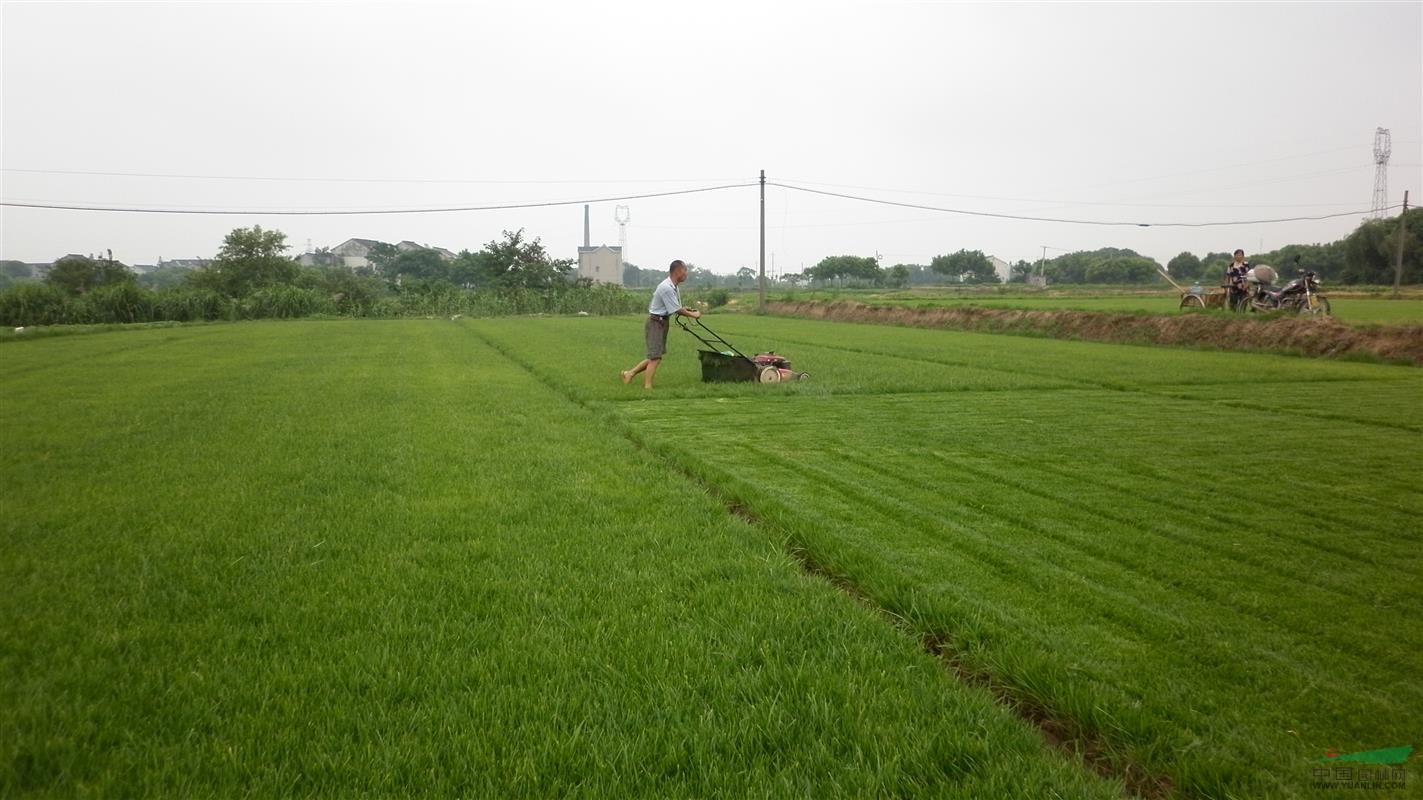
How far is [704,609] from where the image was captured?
355 cm

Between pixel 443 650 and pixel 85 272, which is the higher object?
pixel 85 272

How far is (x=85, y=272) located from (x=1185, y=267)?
8150cm

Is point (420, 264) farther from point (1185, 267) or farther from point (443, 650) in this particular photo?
point (443, 650)

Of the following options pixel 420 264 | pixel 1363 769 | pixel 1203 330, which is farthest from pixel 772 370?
pixel 420 264

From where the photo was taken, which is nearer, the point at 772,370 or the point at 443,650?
the point at 443,650

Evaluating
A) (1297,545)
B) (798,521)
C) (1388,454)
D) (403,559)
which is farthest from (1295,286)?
(403,559)

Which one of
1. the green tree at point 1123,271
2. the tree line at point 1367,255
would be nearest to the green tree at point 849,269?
the green tree at point 1123,271

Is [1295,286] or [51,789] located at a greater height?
[1295,286]

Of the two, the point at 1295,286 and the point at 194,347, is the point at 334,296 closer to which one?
the point at 194,347

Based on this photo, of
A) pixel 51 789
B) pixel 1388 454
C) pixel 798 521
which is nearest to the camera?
pixel 51 789

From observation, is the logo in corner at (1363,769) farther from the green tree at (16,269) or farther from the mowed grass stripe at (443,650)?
the green tree at (16,269)

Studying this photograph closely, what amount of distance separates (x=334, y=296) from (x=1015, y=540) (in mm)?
49037

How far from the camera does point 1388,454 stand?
6758mm

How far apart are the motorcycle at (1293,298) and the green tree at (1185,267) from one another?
55.3 meters
